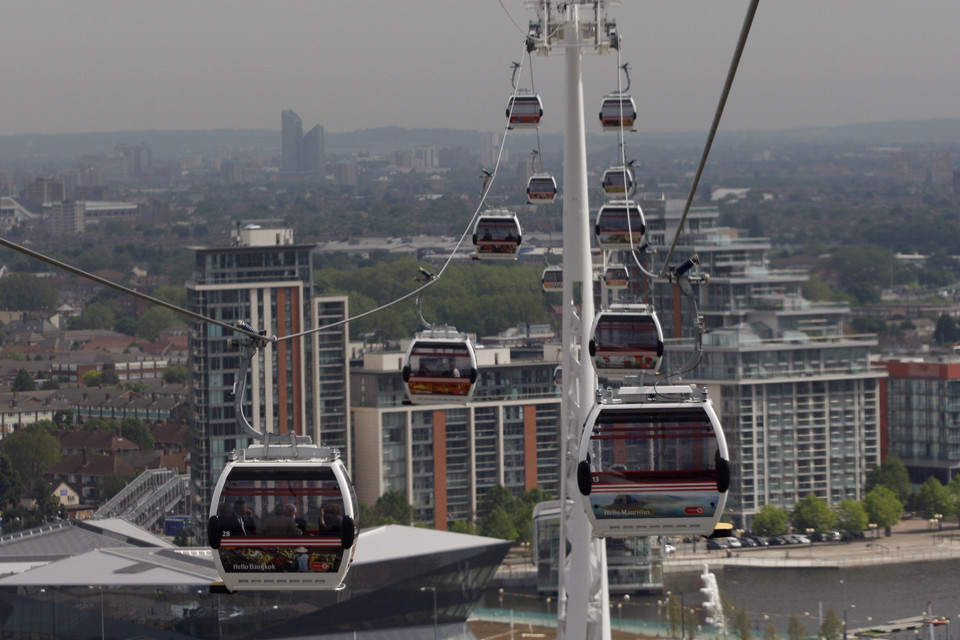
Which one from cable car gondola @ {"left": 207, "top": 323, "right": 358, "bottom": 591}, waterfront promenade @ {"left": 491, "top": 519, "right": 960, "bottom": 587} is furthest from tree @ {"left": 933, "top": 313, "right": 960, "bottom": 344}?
cable car gondola @ {"left": 207, "top": 323, "right": 358, "bottom": 591}

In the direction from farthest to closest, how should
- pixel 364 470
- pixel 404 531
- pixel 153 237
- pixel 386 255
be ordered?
1. pixel 153 237
2. pixel 386 255
3. pixel 364 470
4. pixel 404 531

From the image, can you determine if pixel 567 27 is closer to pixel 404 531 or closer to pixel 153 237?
pixel 404 531

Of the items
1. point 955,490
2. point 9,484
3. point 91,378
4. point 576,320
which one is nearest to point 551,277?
point 576,320

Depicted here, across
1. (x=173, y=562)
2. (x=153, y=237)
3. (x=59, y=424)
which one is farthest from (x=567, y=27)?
(x=153, y=237)

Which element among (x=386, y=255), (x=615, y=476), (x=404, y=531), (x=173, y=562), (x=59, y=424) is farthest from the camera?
(x=386, y=255)

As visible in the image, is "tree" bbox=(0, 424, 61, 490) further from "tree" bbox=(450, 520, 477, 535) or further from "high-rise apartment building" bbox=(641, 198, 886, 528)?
"high-rise apartment building" bbox=(641, 198, 886, 528)

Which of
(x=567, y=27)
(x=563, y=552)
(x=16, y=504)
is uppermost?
(x=567, y=27)

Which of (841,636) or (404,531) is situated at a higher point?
(404,531)

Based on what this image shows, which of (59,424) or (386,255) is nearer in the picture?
(59,424)
